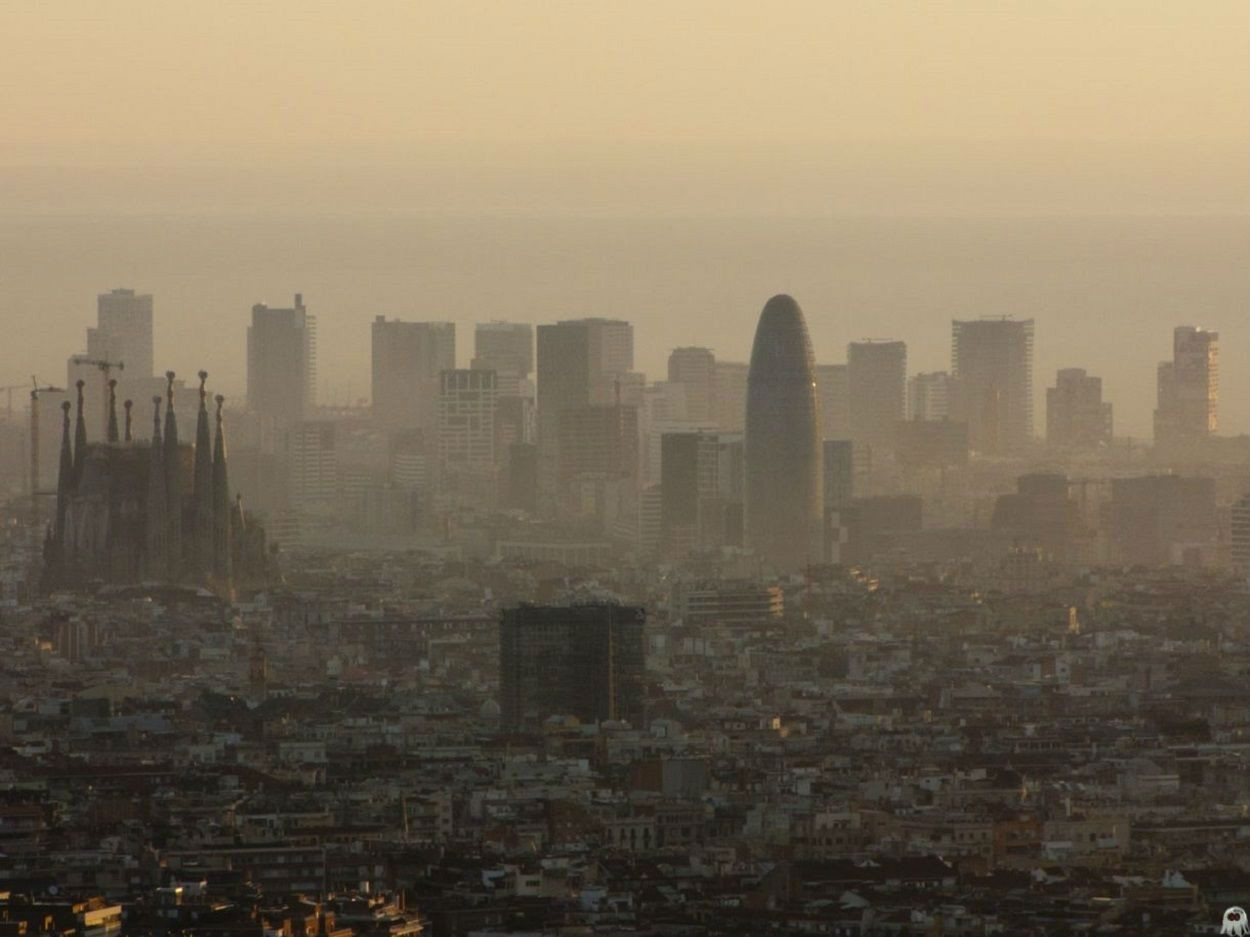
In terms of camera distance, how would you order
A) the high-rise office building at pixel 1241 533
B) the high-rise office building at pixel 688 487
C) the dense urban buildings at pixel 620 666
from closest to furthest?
the dense urban buildings at pixel 620 666, the high-rise office building at pixel 1241 533, the high-rise office building at pixel 688 487


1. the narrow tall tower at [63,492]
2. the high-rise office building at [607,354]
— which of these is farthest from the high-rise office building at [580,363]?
the narrow tall tower at [63,492]

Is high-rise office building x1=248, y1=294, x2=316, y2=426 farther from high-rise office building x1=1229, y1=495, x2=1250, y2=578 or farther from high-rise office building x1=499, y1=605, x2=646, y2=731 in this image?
high-rise office building x1=499, y1=605, x2=646, y2=731

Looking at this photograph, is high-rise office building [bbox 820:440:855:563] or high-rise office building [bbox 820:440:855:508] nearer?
high-rise office building [bbox 820:440:855:563]

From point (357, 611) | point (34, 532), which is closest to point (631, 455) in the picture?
point (34, 532)

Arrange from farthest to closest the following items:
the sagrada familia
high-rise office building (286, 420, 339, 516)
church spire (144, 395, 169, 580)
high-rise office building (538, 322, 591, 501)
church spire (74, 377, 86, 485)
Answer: high-rise office building (538, 322, 591, 501)
high-rise office building (286, 420, 339, 516)
church spire (74, 377, 86, 485)
the sagrada familia
church spire (144, 395, 169, 580)

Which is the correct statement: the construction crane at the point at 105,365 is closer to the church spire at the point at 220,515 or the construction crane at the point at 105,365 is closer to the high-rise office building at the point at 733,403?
the church spire at the point at 220,515

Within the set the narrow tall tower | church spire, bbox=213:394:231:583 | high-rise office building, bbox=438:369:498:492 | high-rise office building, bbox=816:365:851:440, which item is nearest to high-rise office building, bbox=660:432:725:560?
high-rise office building, bbox=816:365:851:440

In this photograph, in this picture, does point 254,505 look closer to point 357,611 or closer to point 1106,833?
point 357,611
